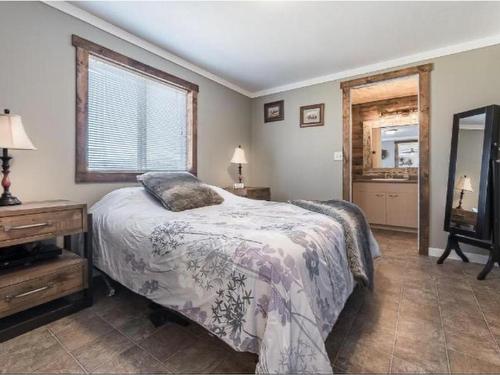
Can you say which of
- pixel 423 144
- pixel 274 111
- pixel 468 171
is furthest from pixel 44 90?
pixel 468 171

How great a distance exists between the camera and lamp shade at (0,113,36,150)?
5.33 ft

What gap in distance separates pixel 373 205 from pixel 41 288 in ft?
15.3

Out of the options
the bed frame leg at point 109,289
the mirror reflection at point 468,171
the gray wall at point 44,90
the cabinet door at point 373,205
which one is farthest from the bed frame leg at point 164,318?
the cabinet door at point 373,205

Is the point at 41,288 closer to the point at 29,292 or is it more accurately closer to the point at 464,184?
the point at 29,292

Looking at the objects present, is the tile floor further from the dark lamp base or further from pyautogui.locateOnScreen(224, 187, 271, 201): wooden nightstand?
pyautogui.locateOnScreen(224, 187, 271, 201): wooden nightstand

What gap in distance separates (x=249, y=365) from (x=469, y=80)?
349cm

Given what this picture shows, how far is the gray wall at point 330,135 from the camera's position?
279 cm

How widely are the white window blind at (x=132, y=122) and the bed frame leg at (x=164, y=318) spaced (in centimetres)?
149

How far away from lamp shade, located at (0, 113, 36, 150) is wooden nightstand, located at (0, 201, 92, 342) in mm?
393

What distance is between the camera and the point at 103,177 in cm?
245

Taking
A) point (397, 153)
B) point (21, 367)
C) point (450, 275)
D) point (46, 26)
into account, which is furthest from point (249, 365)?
point (397, 153)

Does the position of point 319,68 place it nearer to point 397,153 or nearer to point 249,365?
point 397,153

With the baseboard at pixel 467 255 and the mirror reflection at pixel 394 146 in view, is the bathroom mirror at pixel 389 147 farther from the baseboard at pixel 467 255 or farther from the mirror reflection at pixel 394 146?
the baseboard at pixel 467 255

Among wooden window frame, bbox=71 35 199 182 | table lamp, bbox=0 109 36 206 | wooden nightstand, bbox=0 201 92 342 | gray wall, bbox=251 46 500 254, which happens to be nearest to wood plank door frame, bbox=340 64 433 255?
gray wall, bbox=251 46 500 254
